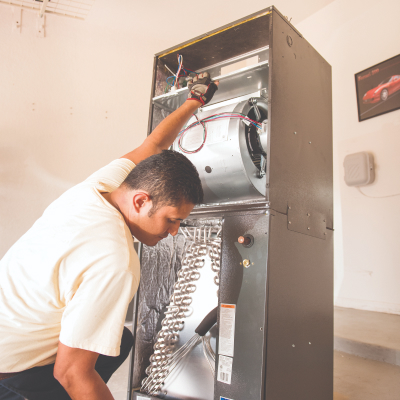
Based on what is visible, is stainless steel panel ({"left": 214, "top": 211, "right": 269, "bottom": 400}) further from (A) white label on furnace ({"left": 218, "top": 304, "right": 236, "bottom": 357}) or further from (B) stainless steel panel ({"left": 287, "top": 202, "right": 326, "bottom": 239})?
(B) stainless steel panel ({"left": 287, "top": 202, "right": 326, "bottom": 239})

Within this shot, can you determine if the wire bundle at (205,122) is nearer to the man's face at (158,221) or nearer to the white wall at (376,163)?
the man's face at (158,221)

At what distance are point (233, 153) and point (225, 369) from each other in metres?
0.72

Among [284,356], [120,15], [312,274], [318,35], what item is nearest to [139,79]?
[120,15]

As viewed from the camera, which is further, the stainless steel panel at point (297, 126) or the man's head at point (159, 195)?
the stainless steel panel at point (297, 126)

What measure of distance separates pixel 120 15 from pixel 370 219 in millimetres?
2309

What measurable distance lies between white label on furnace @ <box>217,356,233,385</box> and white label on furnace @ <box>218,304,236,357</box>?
0.06ft

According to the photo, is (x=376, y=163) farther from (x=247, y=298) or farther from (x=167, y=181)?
(x=167, y=181)

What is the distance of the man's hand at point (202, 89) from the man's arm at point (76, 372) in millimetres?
971

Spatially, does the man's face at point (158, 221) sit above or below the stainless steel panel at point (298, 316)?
above

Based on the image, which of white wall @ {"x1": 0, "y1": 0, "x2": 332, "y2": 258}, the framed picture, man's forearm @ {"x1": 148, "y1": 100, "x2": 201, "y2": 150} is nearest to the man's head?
man's forearm @ {"x1": 148, "y1": 100, "x2": 201, "y2": 150}

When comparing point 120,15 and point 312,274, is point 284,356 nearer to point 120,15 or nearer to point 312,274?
point 312,274

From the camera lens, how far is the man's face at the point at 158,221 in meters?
0.91

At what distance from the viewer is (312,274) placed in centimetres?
121

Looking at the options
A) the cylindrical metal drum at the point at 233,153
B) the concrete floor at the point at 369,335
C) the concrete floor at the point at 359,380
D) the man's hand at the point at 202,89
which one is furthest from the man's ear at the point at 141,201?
the concrete floor at the point at 369,335
